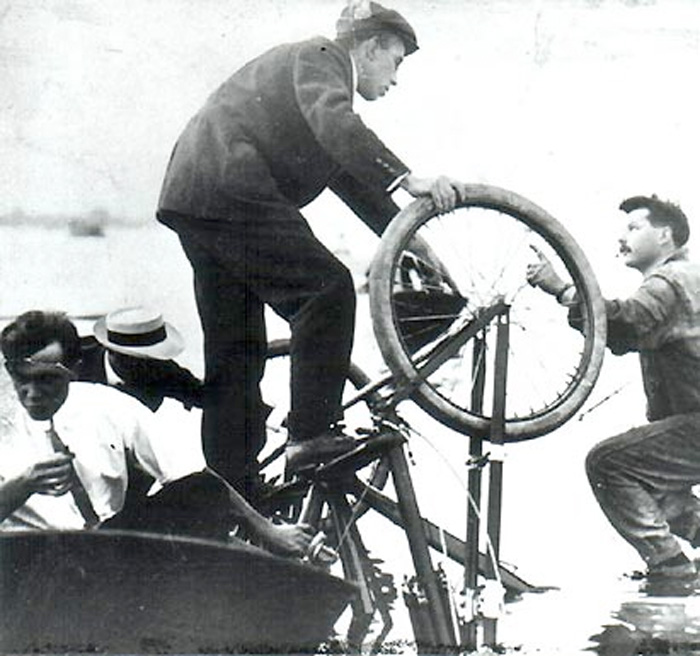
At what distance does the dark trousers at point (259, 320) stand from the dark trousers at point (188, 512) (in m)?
0.07

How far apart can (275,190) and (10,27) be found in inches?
42.1

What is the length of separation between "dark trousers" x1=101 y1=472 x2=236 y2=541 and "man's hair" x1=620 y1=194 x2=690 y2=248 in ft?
5.45

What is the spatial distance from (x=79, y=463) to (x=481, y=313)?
4.49ft

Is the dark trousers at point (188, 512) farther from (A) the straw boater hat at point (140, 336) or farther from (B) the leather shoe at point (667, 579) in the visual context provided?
(B) the leather shoe at point (667, 579)

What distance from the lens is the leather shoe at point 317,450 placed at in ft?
14.9

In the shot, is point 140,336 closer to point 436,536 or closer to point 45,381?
point 45,381

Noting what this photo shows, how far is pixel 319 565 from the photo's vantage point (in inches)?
180

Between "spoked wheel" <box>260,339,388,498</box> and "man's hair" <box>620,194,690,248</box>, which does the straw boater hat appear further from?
"man's hair" <box>620,194,690,248</box>

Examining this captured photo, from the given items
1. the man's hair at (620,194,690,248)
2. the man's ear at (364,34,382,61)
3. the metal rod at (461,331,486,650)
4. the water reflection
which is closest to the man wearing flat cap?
the man's ear at (364,34,382,61)

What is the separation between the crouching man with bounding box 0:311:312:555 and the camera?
458cm

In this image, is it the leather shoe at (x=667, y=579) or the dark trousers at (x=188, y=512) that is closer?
the dark trousers at (x=188, y=512)

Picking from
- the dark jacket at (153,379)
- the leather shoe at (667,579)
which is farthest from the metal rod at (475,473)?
the dark jacket at (153,379)

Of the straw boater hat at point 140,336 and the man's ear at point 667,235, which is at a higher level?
the man's ear at point 667,235

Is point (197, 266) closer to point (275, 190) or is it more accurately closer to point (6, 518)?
point (275, 190)
